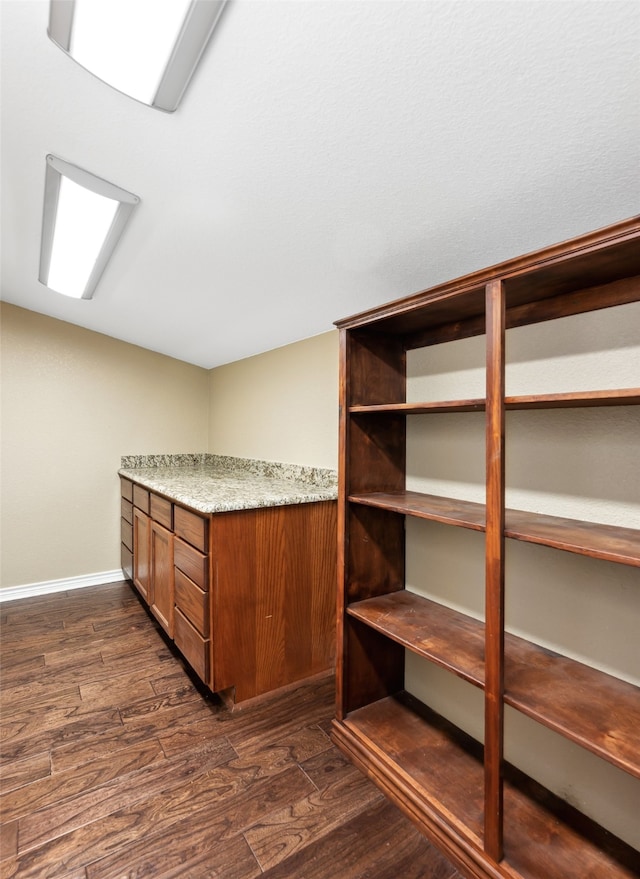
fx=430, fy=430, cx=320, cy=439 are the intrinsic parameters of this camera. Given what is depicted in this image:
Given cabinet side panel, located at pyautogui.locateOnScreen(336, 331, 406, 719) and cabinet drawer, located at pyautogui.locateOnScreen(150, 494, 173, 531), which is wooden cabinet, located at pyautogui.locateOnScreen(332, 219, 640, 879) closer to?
cabinet side panel, located at pyautogui.locateOnScreen(336, 331, 406, 719)

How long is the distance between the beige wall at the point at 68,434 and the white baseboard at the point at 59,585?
38 millimetres

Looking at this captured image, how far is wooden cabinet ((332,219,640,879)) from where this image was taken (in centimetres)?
106

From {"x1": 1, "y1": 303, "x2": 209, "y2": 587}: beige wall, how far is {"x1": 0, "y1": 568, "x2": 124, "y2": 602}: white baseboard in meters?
0.04

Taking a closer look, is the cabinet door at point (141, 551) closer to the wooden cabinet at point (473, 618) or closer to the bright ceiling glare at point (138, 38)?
the wooden cabinet at point (473, 618)

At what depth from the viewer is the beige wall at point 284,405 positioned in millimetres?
2324

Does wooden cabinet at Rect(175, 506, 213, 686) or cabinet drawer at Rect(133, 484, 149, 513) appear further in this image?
cabinet drawer at Rect(133, 484, 149, 513)

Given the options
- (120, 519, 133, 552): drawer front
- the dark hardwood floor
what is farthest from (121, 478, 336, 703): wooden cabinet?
(120, 519, 133, 552): drawer front

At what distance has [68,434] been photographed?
129 inches

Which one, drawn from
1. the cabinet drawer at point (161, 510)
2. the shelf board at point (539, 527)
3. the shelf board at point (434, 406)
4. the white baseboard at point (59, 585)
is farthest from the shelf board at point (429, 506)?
the white baseboard at point (59, 585)

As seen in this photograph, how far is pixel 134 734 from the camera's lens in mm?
1731

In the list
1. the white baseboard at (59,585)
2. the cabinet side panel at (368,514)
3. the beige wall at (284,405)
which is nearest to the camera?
the cabinet side panel at (368,514)

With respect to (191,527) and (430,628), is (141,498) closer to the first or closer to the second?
(191,527)

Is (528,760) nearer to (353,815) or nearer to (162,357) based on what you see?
(353,815)

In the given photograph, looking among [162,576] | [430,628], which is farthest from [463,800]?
[162,576]
